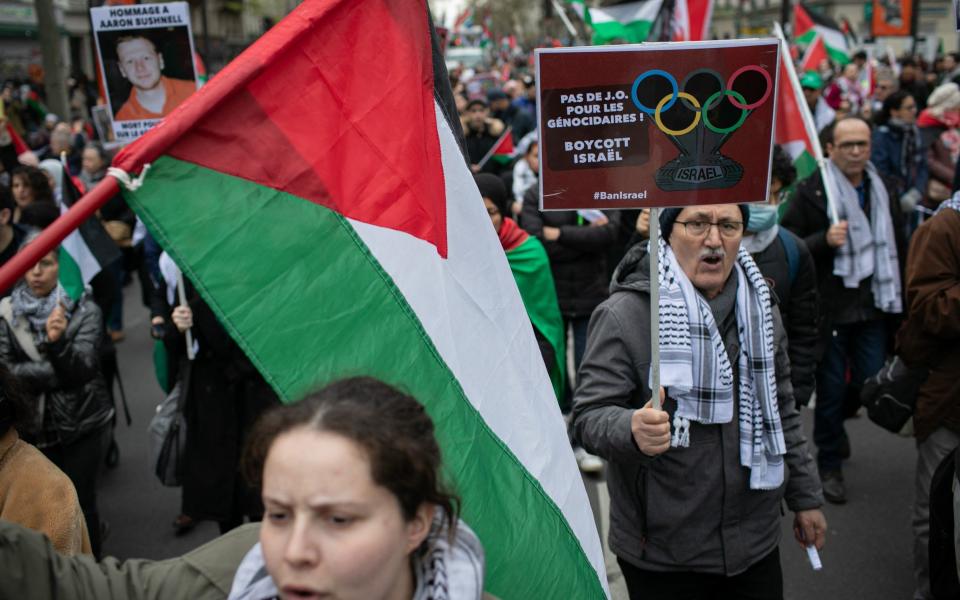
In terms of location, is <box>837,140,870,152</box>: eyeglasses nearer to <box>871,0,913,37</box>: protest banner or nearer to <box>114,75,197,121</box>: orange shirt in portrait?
<box>114,75,197,121</box>: orange shirt in portrait

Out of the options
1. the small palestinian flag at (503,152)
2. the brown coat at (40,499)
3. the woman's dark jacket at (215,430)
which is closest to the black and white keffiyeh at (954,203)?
the woman's dark jacket at (215,430)

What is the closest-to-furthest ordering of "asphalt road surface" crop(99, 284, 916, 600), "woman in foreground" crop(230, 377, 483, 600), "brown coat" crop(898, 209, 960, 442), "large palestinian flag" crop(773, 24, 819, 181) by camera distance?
"woman in foreground" crop(230, 377, 483, 600) → "brown coat" crop(898, 209, 960, 442) → "asphalt road surface" crop(99, 284, 916, 600) → "large palestinian flag" crop(773, 24, 819, 181)

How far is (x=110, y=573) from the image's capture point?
1775 mm

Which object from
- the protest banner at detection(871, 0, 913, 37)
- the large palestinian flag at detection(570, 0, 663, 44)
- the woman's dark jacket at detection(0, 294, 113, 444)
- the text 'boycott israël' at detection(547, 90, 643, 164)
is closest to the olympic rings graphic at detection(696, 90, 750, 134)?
the text 'boycott israël' at detection(547, 90, 643, 164)

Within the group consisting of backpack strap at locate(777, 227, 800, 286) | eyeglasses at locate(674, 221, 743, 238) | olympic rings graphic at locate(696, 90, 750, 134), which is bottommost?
backpack strap at locate(777, 227, 800, 286)

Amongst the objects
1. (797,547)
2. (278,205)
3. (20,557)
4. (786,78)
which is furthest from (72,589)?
(786,78)

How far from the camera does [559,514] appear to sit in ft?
8.11

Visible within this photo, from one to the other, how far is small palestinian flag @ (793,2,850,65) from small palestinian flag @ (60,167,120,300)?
11558 millimetres

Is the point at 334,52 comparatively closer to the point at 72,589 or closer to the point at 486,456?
the point at 486,456

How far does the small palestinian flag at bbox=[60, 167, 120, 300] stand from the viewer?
4.78 m

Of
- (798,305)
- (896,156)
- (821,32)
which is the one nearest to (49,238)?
(798,305)

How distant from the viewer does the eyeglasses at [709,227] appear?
3107mm

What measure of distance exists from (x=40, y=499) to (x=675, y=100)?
6.03 ft

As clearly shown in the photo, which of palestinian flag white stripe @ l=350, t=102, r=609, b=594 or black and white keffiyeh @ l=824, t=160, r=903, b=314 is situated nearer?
palestinian flag white stripe @ l=350, t=102, r=609, b=594
